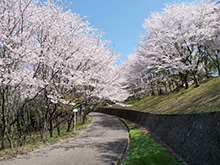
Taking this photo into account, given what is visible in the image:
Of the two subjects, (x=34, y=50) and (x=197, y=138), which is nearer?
(x=197, y=138)

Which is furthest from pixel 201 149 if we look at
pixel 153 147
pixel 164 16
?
pixel 164 16

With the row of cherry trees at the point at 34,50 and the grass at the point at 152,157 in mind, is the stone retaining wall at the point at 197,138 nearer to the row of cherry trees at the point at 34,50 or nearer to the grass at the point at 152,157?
the grass at the point at 152,157

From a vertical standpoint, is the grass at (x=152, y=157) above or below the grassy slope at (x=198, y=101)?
below

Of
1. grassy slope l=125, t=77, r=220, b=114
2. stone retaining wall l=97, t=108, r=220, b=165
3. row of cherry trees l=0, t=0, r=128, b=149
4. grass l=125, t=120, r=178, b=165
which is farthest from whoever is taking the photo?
row of cherry trees l=0, t=0, r=128, b=149

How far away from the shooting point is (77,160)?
6938mm

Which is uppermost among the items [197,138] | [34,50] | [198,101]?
[34,50]

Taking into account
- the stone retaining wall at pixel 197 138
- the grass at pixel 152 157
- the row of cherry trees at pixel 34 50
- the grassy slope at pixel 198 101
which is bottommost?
the grass at pixel 152 157

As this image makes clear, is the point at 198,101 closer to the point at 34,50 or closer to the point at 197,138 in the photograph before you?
the point at 197,138

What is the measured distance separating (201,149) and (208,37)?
1488cm

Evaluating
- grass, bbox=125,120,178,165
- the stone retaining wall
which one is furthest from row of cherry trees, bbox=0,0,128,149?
the stone retaining wall

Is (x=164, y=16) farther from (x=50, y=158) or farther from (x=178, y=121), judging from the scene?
(x=50, y=158)

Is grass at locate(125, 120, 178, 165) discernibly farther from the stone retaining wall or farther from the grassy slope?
the grassy slope

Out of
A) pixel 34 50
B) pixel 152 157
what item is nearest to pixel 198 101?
pixel 152 157

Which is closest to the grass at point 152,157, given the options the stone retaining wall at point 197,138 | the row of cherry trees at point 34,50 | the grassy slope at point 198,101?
the stone retaining wall at point 197,138
